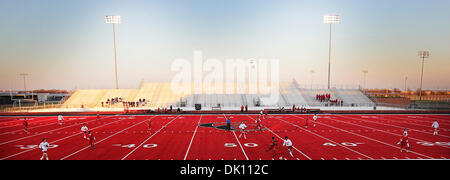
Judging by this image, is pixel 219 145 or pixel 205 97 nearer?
pixel 219 145

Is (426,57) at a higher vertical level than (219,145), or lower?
higher

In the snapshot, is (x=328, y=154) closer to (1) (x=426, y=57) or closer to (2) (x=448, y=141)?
(2) (x=448, y=141)

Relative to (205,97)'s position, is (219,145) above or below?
below

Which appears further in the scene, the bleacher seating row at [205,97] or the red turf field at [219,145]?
the bleacher seating row at [205,97]

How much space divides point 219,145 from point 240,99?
1316 inches

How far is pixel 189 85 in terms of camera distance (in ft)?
174

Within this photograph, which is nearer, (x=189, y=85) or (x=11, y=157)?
(x=11, y=157)

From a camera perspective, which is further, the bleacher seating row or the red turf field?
the bleacher seating row

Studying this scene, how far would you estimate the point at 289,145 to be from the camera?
10.6m
